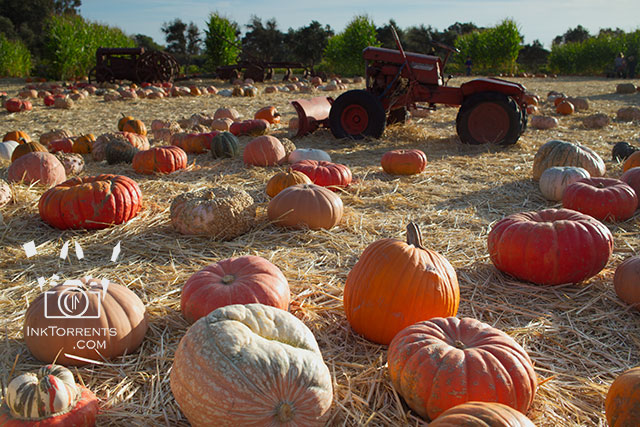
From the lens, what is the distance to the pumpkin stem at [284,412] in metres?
1.63

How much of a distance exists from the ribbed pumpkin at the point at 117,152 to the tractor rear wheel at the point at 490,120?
4.98 m

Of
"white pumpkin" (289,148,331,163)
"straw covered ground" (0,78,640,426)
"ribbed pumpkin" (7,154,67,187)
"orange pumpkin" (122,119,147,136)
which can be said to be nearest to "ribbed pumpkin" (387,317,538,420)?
"straw covered ground" (0,78,640,426)

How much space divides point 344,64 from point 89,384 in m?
30.6

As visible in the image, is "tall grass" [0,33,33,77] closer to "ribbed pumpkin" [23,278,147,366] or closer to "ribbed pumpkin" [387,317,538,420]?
"ribbed pumpkin" [23,278,147,366]

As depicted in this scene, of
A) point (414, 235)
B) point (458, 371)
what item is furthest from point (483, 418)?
point (414, 235)

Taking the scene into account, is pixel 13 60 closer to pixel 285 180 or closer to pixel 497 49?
pixel 285 180

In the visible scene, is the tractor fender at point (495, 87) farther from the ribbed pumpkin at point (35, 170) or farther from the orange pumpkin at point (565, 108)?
the ribbed pumpkin at point (35, 170)

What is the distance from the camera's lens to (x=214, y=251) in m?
3.54

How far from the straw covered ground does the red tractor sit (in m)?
0.95

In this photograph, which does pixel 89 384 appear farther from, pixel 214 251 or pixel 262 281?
pixel 214 251

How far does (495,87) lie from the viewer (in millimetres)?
7238

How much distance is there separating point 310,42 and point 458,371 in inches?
1531

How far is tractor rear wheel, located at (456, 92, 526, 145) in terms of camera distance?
7.21 m

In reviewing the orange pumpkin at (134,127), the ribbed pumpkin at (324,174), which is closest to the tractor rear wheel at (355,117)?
the ribbed pumpkin at (324,174)
